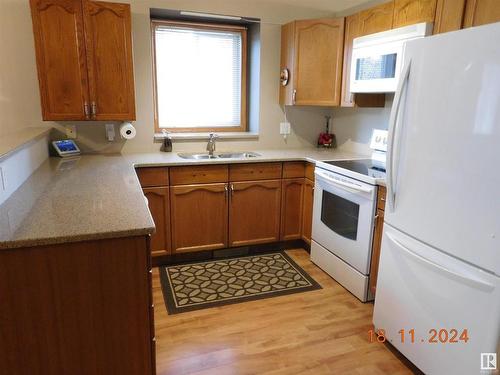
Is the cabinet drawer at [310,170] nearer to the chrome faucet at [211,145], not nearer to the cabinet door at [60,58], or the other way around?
the chrome faucet at [211,145]

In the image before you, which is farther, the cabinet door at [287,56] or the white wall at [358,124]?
the cabinet door at [287,56]

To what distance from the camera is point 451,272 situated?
1591mm

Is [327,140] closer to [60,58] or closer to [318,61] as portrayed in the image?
[318,61]

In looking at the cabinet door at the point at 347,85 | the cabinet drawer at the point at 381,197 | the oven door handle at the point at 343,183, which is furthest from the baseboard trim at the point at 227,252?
the cabinet door at the point at 347,85

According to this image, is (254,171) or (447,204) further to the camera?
(254,171)

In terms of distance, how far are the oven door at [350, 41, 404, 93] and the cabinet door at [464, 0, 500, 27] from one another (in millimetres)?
429

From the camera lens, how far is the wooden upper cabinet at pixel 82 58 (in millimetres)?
2570

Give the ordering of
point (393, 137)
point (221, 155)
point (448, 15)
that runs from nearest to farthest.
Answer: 1. point (393, 137)
2. point (448, 15)
3. point (221, 155)

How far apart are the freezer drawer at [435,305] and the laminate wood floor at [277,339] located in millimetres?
201

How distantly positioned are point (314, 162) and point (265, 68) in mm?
1132

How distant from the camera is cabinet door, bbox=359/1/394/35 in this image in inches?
101

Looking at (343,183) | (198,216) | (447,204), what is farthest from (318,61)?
(447,204)

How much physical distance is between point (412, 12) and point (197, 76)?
196 centimetres

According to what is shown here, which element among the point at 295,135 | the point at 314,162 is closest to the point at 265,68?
the point at 295,135
